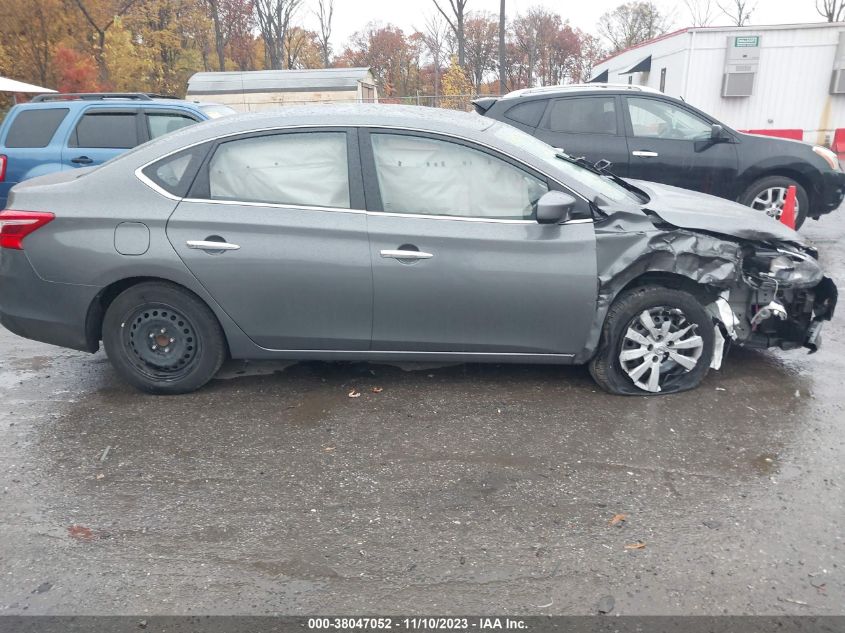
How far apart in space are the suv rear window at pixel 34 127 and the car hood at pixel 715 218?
7.40 metres

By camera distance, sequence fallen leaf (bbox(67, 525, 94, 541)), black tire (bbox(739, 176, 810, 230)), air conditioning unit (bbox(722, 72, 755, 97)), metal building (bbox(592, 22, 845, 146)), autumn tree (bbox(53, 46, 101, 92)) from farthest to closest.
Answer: autumn tree (bbox(53, 46, 101, 92)) → air conditioning unit (bbox(722, 72, 755, 97)) → metal building (bbox(592, 22, 845, 146)) → black tire (bbox(739, 176, 810, 230)) → fallen leaf (bbox(67, 525, 94, 541))

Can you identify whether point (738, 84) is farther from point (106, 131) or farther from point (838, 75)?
point (106, 131)

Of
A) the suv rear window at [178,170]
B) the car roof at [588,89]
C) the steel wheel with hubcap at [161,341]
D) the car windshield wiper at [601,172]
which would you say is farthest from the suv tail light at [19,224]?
the car roof at [588,89]

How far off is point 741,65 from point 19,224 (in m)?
20.8

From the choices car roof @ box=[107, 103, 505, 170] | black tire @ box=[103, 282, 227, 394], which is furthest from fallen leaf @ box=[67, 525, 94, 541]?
car roof @ box=[107, 103, 505, 170]

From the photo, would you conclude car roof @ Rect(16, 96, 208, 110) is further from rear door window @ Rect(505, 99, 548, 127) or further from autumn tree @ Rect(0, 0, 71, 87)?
autumn tree @ Rect(0, 0, 71, 87)

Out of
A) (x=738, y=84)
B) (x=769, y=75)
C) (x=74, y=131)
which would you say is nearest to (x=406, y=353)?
(x=74, y=131)

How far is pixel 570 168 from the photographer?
14.7 ft

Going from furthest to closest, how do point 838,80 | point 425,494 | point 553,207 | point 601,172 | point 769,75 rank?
point 769,75 → point 838,80 → point 601,172 → point 553,207 → point 425,494

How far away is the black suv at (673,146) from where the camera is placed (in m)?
7.91

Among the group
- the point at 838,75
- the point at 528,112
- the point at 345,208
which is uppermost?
the point at 838,75

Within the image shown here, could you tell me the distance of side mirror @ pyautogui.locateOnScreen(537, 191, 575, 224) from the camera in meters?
3.87

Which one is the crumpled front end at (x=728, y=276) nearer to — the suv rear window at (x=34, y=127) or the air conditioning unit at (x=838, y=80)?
the suv rear window at (x=34, y=127)

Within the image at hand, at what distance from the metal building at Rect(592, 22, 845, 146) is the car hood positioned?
1689 cm
